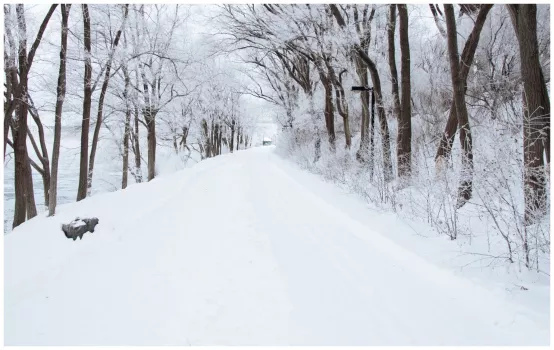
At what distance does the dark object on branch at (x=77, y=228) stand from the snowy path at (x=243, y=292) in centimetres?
16

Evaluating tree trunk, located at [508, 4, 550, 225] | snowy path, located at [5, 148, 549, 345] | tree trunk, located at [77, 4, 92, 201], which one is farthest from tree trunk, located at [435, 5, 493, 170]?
tree trunk, located at [77, 4, 92, 201]

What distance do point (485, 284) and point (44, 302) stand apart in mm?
4444

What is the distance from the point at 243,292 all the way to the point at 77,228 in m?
3.54

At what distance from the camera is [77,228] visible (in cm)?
539

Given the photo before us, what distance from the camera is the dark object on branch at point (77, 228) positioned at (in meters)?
5.36

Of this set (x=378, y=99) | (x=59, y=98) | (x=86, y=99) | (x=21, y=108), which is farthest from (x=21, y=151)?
(x=378, y=99)

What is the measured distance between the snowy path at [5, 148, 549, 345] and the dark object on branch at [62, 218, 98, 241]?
0.54 ft

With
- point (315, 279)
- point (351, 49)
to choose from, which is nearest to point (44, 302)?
point (315, 279)

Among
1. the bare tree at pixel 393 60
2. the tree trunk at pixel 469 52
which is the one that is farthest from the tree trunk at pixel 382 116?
the tree trunk at pixel 469 52

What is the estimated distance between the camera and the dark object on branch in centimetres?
536

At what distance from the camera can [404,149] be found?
8750 mm

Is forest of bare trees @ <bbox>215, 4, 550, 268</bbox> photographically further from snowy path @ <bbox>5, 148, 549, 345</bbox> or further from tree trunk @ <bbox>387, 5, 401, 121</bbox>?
snowy path @ <bbox>5, 148, 549, 345</bbox>

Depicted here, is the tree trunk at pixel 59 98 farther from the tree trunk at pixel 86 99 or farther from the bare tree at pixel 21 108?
the tree trunk at pixel 86 99

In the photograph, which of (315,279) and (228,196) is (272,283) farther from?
(228,196)
